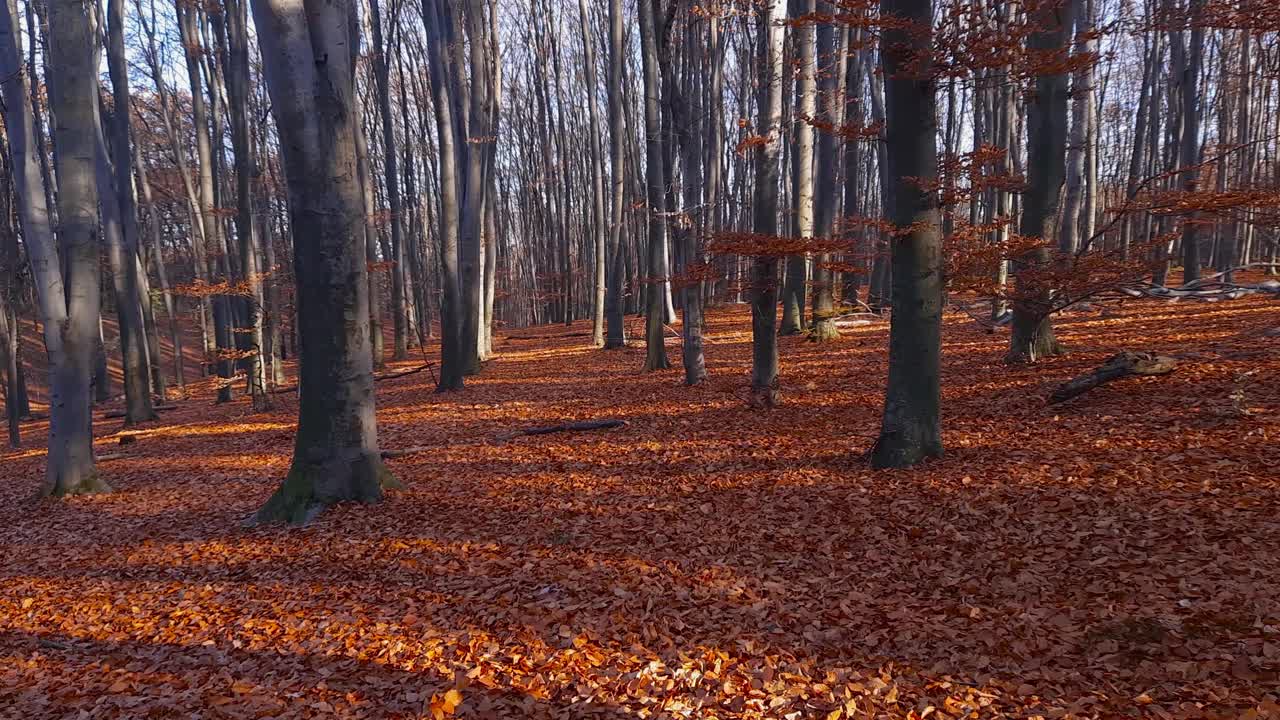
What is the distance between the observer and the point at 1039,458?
19.1 feet

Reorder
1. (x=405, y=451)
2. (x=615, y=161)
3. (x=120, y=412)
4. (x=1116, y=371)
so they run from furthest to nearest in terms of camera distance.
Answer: (x=615, y=161)
(x=120, y=412)
(x=405, y=451)
(x=1116, y=371)

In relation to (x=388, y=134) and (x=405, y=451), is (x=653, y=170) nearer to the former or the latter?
(x=405, y=451)

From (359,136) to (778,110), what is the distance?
11.1 m

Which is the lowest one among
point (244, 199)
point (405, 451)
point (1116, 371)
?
point (405, 451)

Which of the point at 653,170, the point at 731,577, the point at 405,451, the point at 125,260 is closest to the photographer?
the point at 731,577

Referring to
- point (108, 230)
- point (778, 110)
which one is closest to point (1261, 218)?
point (778, 110)

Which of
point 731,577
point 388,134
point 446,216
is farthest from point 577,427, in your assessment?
point 388,134

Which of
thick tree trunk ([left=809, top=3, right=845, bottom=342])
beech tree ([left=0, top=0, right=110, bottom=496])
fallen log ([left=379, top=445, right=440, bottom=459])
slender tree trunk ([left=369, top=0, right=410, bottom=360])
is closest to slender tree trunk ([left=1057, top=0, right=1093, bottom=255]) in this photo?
thick tree trunk ([left=809, top=3, right=845, bottom=342])

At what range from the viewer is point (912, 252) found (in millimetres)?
6051

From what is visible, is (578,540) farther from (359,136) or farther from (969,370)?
(359,136)

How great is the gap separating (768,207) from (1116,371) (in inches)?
184

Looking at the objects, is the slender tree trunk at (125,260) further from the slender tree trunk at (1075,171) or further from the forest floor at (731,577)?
the slender tree trunk at (1075,171)

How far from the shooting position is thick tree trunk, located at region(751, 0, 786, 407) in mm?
9172

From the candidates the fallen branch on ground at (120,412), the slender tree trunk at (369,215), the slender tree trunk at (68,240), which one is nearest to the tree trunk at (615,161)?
the slender tree trunk at (369,215)
